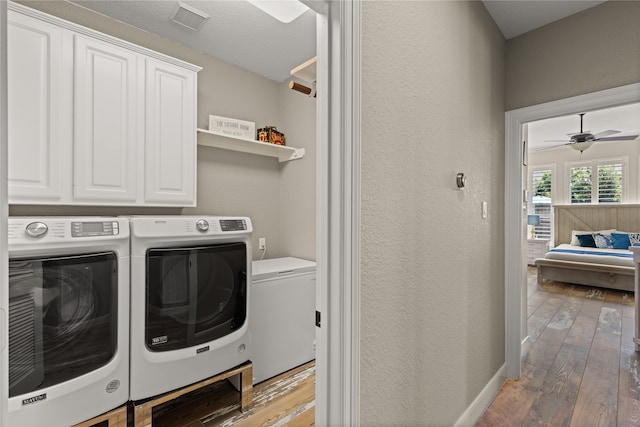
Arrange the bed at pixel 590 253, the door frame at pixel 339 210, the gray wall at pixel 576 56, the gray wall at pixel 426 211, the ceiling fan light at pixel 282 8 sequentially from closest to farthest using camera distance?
the door frame at pixel 339 210 → the gray wall at pixel 426 211 → the gray wall at pixel 576 56 → the ceiling fan light at pixel 282 8 → the bed at pixel 590 253

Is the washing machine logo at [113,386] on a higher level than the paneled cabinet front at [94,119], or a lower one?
lower

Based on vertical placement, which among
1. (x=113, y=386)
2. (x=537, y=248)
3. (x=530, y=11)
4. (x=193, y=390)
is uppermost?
(x=530, y=11)

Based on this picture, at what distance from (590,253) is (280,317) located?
6.02 m

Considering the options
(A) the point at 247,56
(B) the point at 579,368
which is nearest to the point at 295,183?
(A) the point at 247,56

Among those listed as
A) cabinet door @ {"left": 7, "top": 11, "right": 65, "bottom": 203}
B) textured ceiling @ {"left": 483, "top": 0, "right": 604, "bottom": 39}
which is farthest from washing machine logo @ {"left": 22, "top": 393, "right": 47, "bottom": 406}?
textured ceiling @ {"left": 483, "top": 0, "right": 604, "bottom": 39}

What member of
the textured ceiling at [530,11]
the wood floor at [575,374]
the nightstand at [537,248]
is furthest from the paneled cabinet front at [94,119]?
the nightstand at [537,248]

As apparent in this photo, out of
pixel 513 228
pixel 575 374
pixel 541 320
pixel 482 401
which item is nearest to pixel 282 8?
pixel 513 228

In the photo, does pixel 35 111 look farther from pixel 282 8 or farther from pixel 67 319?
pixel 282 8

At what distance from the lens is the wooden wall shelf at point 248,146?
2.54 metres

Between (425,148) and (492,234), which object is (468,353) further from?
(425,148)

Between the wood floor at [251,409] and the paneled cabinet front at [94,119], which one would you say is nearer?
the paneled cabinet front at [94,119]

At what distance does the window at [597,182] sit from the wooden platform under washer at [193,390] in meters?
7.91

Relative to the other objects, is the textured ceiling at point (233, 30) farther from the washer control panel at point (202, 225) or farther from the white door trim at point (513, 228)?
the white door trim at point (513, 228)

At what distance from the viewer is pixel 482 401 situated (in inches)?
78.4
